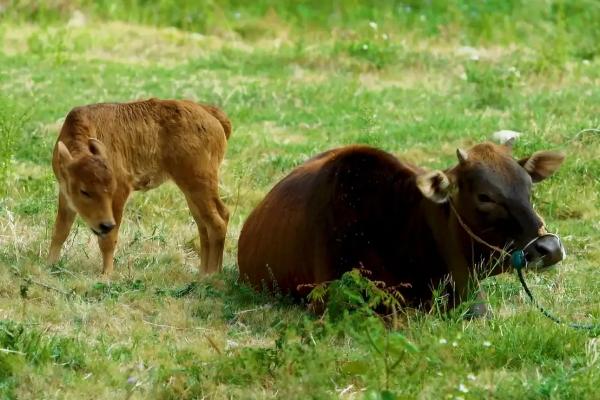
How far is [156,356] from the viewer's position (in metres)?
7.05

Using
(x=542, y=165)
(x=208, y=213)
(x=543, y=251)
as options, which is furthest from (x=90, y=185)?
(x=543, y=251)

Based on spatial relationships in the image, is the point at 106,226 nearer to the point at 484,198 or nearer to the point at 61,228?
the point at 61,228

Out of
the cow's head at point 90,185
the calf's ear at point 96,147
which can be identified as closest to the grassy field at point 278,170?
the cow's head at point 90,185

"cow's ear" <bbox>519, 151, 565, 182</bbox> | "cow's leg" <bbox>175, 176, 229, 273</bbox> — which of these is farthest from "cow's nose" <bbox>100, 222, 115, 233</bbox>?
"cow's ear" <bbox>519, 151, 565, 182</bbox>

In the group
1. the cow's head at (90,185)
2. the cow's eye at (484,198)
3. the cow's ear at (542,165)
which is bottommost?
the cow's head at (90,185)

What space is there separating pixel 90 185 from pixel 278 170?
138 inches

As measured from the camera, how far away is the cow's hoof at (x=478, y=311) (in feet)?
25.2

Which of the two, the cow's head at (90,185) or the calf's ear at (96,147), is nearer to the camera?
the cow's head at (90,185)

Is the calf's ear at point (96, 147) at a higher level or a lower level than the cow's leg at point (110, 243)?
higher

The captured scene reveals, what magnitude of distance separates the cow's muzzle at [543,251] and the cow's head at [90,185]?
2.93 m

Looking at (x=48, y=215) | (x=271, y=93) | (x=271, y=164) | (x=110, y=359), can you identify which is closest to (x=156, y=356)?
(x=110, y=359)

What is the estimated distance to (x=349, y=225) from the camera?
7980 mm

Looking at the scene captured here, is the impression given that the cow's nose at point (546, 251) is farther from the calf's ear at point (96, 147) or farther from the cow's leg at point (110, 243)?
the calf's ear at point (96, 147)

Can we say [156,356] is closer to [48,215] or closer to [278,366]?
[278,366]
